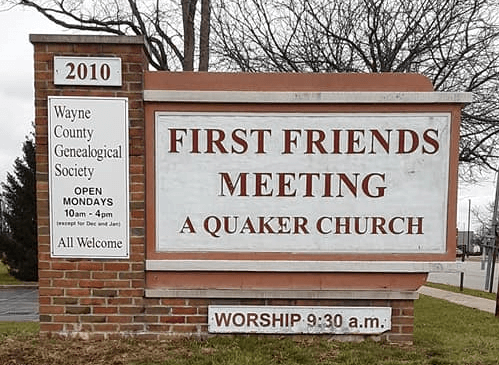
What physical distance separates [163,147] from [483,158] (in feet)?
25.5

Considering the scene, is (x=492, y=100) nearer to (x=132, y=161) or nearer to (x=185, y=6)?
(x=185, y=6)

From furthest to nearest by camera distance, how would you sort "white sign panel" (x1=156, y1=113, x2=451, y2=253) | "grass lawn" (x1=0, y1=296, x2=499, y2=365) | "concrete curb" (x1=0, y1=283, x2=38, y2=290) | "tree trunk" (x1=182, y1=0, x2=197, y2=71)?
"concrete curb" (x1=0, y1=283, x2=38, y2=290), "tree trunk" (x1=182, y1=0, x2=197, y2=71), "white sign panel" (x1=156, y1=113, x2=451, y2=253), "grass lawn" (x1=0, y1=296, x2=499, y2=365)

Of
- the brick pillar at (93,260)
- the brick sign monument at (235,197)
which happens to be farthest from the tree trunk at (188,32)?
the brick sign monument at (235,197)

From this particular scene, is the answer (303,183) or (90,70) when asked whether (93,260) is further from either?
(303,183)

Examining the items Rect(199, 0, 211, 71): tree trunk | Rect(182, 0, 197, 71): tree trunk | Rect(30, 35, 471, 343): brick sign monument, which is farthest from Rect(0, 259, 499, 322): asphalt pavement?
Rect(182, 0, 197, 71): tree trunk

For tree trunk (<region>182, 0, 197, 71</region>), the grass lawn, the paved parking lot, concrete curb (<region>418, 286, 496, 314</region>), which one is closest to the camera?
the grass lawn

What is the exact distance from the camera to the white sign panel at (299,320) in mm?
3770

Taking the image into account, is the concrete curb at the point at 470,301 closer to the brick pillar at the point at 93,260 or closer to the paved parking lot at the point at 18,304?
the brick pillar at the point at 93,260

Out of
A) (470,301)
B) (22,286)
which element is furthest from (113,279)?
(22,286)

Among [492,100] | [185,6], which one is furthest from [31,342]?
[492,100]

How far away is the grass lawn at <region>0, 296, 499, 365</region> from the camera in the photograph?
11.0 ft

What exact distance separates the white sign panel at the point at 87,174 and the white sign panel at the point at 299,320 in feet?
3.69

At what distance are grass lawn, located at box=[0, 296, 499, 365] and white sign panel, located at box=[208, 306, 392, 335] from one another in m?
0.09

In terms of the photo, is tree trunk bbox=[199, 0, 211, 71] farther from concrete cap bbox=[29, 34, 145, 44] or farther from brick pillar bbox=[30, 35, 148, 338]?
concrete cap bbox=[29, 34, 145, 44]
